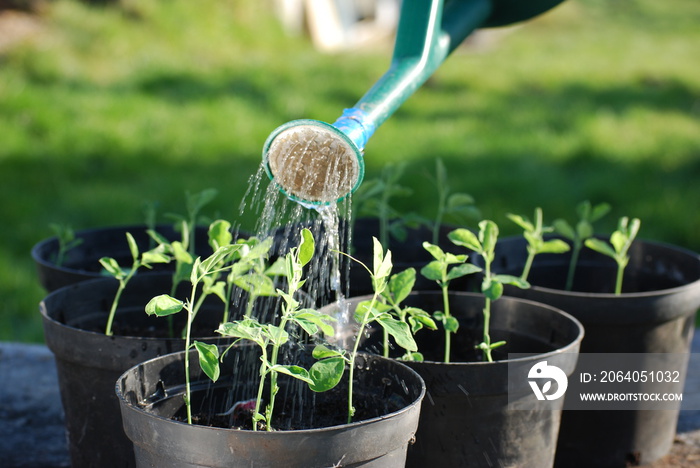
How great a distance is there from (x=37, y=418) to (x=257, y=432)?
1.40m

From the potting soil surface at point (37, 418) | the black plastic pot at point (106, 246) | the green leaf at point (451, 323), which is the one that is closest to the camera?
the green leaf at point (451, 323)

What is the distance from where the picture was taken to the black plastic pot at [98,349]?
168 cm

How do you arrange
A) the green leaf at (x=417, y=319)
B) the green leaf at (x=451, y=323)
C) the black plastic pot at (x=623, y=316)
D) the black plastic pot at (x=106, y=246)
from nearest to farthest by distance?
the green leaf at (x=417, y=319) → the green leaf at (x=451, y=323) → the black plastic pot at (x=623, y=316) → the black plastic pot at (x=106, y=246)

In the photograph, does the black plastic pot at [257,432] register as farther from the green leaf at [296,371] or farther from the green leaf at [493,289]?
the green leaf at [493,289]

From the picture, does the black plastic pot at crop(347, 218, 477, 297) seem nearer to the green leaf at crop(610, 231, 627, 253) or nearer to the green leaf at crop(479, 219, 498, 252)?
the green leaf at crop(610, 231, 627, 253)

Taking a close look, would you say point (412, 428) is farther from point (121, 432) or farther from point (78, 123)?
point (78, 123)

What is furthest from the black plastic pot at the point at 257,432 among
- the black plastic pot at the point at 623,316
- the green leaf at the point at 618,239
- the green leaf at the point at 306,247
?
the green leaf at the point at 618,239

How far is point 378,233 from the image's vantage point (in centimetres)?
261

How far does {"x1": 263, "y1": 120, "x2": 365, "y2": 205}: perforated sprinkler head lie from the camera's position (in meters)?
1.56

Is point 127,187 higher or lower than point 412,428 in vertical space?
lower

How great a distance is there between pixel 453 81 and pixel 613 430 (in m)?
4.61

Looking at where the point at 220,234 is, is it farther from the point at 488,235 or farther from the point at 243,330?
the point at 488,235

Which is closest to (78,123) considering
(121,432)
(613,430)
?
(121,432)
